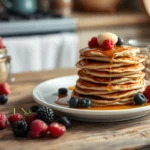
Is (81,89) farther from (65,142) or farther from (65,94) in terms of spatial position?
(65,142)

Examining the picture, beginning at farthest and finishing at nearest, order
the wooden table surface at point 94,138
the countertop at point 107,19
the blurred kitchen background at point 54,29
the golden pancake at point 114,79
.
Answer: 1. the countertop at point 107,19
2. the blurred kitchen background at point 54,29
3. the golden pancake at point 114,79
4. the wooden table surface at point 94,138

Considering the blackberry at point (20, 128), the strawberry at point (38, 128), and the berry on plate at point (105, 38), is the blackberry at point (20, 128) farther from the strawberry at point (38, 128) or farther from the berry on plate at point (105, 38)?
the berry on plate at point (105, 38)

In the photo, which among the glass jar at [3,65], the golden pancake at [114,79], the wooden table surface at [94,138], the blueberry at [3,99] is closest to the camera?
the wooden table surface at [94,138]

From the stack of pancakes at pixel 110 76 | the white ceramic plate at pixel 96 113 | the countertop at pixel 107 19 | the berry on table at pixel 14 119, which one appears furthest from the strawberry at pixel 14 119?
the countertop at pixel 107 19

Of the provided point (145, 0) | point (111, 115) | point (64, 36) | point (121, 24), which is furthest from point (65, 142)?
point (121, 24)

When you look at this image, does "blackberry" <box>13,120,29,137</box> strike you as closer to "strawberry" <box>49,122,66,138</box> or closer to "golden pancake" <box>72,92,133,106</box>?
"strawberry" <box>49,122,66,138</box>
